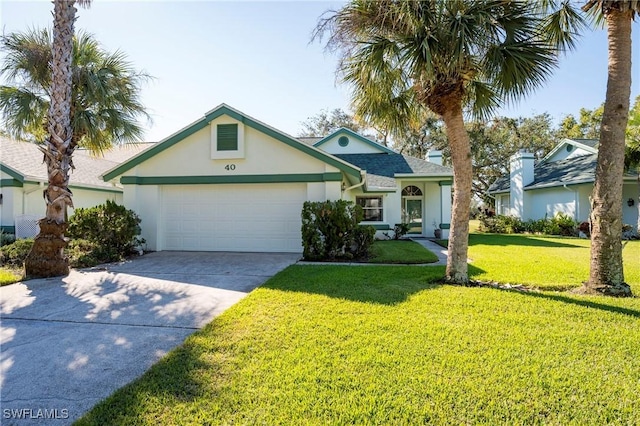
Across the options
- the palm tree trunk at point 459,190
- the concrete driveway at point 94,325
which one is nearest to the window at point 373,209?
the concrete driveway at point 94,325

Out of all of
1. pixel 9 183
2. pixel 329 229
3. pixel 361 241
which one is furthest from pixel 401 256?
pixel 9 183

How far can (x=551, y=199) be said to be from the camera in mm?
20375

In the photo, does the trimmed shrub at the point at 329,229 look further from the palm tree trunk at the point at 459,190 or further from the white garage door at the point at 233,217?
the palm tree trunk at the point at 459,190

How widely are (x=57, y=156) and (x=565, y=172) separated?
2464 centimetres

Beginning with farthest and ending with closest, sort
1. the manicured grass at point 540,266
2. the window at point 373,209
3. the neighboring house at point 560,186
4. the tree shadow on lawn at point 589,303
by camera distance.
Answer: the neighboring house at point 560,186, the window at point 373,209, the manicured grass at point 540,266, the tree shadow on lawn at point 589,303

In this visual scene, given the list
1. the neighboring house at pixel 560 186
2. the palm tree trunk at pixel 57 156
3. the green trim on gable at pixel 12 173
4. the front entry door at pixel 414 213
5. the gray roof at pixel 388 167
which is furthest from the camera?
the neighboring house at pixel 560 186

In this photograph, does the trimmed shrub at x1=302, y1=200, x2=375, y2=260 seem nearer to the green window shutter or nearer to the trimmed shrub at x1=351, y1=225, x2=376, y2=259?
the trimmed shrub at x1=351, y1=225, x2=376, y2=259

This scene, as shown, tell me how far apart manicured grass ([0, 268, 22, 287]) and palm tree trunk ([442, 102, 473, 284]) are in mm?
9351

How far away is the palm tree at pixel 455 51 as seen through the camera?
235 inches

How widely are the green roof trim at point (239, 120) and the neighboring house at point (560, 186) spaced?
14.9 m

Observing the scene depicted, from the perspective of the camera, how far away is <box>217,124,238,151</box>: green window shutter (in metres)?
10.8

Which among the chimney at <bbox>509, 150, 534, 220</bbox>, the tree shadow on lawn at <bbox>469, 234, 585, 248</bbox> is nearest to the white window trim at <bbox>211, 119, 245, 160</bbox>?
the tree shadow on lawn at <bbox>469, 234, 585, 248</bbox>

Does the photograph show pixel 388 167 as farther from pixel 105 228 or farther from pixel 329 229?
pixel 105 228

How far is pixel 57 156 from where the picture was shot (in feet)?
25.5
